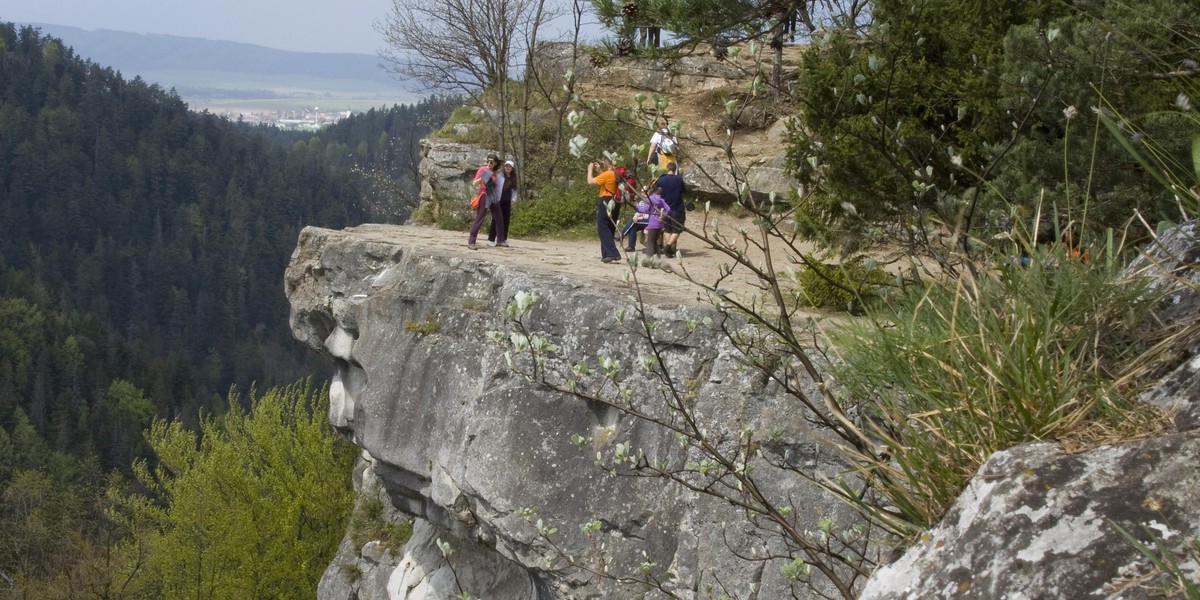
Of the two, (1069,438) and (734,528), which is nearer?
Answer: (1069,438)

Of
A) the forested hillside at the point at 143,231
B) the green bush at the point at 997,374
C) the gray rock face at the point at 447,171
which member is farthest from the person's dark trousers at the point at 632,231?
the forested hillside at the point at 143,231

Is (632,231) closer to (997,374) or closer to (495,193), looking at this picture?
(495,193)

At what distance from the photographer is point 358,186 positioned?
131m

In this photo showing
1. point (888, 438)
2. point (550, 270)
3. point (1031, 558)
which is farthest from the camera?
point (550, 270)

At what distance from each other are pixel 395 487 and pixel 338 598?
4750 millimetres

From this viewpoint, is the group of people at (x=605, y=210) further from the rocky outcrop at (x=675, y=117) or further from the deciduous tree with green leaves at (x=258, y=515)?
the deciduous tree with green leaves at (x=258, y=515)

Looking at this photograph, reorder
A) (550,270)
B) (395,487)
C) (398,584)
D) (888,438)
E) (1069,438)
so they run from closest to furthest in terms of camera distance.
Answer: (1069,438), (888,438), (550,270), (395,487), (398,584)

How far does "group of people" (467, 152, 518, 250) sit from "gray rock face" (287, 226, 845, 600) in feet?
2.70

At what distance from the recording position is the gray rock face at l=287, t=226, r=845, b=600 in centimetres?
926

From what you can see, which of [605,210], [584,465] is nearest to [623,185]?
[584,465]

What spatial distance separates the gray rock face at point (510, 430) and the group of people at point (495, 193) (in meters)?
0.82

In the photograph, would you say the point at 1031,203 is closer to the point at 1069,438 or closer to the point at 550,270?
the point at 1069,438

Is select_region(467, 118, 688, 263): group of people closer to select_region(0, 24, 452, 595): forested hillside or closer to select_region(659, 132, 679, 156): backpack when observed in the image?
select_region(659, 132, 679, 156): backpack

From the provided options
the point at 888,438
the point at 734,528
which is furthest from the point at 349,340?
the point at 888,438
